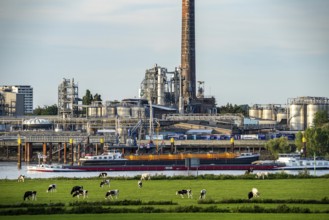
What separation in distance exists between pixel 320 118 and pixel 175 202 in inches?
5288

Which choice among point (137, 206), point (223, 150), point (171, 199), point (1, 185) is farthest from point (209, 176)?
point (223, 150)

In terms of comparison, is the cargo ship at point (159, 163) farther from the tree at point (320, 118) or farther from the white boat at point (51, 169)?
the tree at point (320, 118)

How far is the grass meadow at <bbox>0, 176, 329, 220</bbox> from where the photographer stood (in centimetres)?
5528

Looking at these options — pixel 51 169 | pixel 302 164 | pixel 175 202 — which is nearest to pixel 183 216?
pixel 175 202

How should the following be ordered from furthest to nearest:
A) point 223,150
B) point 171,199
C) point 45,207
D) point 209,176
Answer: point 223,150 → point 209,176 → point 171,199 → point 45,207

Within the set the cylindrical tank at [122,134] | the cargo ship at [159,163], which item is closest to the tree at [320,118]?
the cylindrical tank at [122,134]

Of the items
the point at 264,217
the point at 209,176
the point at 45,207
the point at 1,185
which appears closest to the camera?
the point at 264,217

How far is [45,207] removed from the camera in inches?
2314

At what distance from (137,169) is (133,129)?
49096mm

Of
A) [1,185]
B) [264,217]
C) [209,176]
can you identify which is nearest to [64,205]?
[264,217]

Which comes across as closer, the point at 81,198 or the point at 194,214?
the point at 194,214

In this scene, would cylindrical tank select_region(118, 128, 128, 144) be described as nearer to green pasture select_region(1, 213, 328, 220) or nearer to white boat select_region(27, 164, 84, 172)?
white boat select_region(27, 164, 84, 172)

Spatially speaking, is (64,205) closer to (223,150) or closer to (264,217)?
(264,217)

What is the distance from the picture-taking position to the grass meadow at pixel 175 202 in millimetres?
55284
